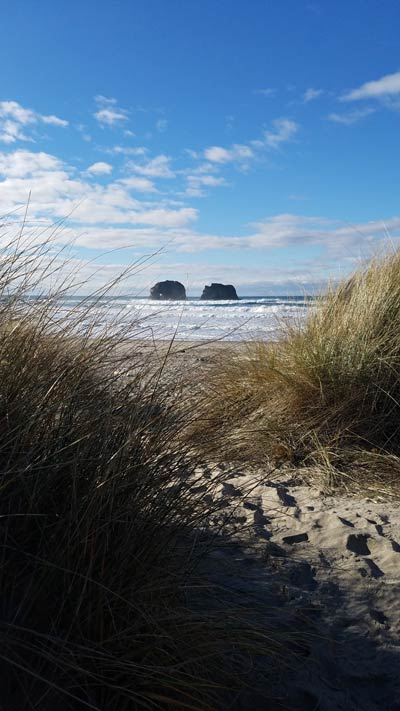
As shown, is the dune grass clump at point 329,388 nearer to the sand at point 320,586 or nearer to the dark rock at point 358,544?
the sand at point 320,586

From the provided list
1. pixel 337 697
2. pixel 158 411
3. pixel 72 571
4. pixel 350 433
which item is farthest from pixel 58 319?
pixel 350 433

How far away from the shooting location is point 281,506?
10.4 feet

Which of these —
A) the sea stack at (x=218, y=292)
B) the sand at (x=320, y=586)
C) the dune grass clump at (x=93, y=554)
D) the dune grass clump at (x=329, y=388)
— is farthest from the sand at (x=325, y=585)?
the sea stack at (x=218, y=292)

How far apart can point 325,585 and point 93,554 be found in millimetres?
1222

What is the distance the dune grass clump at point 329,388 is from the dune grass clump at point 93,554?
1.63m

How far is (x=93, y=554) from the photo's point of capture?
157 centimetres

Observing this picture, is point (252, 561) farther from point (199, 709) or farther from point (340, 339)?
point (340, 339)

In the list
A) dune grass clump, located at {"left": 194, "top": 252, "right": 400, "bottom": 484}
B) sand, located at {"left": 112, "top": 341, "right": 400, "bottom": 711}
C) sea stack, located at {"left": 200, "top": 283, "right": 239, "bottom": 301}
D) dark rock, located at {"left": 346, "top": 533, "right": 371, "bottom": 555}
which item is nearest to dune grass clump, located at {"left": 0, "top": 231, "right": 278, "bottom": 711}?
sand, located at {"left": 112, "top": 341, "right": 400, "bottom": 711}

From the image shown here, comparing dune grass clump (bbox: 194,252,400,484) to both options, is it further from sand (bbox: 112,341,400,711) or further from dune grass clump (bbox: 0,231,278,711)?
dune grass clump (bbox: 0,231,278,711)

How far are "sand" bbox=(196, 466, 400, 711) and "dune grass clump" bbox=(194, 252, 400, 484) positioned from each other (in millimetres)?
458

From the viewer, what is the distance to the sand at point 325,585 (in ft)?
6.16

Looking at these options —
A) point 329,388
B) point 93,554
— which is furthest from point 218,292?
point 93,554

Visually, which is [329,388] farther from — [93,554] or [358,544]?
[93,554]

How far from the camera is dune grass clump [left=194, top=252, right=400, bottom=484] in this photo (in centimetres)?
379
